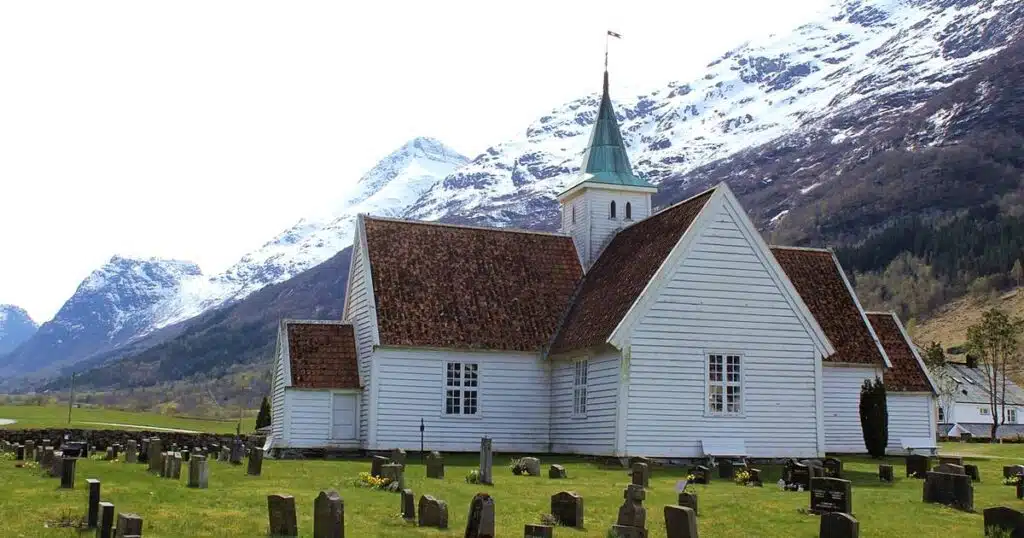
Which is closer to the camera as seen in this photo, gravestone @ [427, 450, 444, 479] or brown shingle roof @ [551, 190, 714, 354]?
gravestone @ [427, 450, 444, 479]

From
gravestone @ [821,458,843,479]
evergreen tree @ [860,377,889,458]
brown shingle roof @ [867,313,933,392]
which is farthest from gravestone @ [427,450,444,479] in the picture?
brown shingle roof @ [867,313,933,392]

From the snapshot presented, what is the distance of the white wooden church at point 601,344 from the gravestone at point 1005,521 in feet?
55.9

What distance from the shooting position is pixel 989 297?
176875 mm

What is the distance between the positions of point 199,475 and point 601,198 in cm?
2683

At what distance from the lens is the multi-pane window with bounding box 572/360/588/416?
39.9 m

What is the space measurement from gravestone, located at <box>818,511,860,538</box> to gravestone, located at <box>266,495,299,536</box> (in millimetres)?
8258

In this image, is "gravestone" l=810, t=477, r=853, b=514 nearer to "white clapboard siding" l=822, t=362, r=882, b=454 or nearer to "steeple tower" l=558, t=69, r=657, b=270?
"white clapboard siding" l=822, t=362, r=882, b=454

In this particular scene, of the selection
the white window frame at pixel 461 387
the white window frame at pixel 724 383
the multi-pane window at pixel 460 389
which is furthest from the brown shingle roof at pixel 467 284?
the white window frame at pixel 724 383

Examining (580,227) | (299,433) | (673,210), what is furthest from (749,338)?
(299,433)

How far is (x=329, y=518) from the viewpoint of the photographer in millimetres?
17656

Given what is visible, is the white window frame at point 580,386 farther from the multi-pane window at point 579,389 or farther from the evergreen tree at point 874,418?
the evergreen tree at point 874,418

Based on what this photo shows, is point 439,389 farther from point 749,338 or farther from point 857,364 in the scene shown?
point 857,364

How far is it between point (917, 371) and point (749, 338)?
12.4 m

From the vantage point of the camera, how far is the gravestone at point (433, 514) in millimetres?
19625
